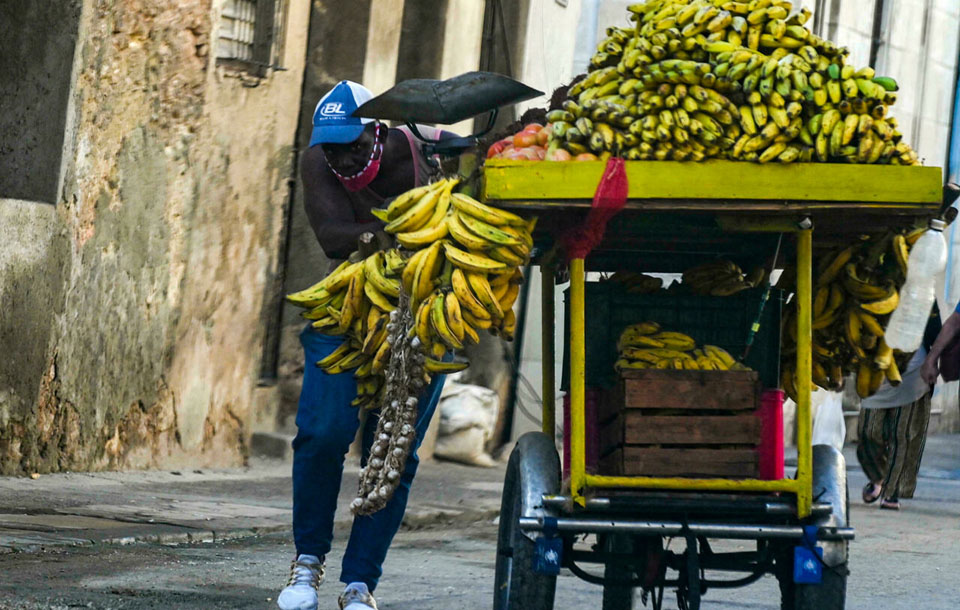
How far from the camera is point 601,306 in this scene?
5.00 meters

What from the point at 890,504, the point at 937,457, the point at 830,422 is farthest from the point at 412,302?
the point at 937,457

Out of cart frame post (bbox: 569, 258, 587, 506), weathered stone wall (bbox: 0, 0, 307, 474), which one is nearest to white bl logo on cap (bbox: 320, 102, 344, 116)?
cart frame post (bbox: 569, 258, 587, 506)

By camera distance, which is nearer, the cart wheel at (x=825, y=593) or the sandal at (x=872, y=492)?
the cart wheel at (x=825, y=593)

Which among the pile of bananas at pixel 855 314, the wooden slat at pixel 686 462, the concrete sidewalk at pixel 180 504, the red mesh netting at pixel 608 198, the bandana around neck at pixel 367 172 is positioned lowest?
the concrete sidewalk at pixel 180 504

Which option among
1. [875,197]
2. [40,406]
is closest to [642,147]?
[875,197]

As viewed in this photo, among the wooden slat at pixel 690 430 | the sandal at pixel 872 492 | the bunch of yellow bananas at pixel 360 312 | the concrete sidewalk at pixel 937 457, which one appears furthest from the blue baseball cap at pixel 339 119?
the concrete sidewalk at pixel 937 457

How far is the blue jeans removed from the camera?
516 centimetres

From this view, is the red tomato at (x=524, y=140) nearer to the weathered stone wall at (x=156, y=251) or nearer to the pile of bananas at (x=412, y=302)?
the pile of bananas at (x=412, y=302)

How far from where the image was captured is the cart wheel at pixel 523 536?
4383 millimetres

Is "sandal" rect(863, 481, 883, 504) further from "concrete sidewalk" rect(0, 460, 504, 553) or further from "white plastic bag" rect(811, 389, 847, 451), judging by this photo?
"concrete sidewalk" rect(0, 460, 504, 553)

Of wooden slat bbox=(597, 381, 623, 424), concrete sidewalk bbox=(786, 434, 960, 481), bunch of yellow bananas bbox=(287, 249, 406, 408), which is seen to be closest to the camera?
wooden slat bbox=(597, 381, 623, 424)

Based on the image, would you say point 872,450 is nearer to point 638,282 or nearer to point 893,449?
point 893,449

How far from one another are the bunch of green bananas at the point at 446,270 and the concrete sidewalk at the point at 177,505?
2370mm

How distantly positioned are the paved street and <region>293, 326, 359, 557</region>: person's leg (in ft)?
1.51
